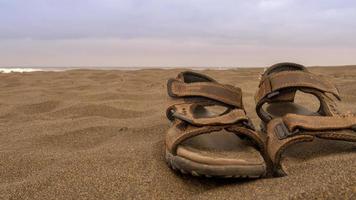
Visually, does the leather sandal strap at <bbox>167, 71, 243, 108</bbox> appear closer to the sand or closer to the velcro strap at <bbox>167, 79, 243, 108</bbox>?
the velcro strap at <bbox>167, 79, 243, 108</bbox>

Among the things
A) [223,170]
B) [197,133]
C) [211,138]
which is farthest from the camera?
[211,138]

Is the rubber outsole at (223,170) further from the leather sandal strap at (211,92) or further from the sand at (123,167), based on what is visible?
the leather sandal strap at (211,92)

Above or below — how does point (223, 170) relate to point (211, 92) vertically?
below

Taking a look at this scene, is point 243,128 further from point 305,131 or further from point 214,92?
point 214,92

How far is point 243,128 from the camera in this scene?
1.55m

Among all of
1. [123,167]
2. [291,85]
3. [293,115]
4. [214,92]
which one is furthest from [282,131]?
[123,167]

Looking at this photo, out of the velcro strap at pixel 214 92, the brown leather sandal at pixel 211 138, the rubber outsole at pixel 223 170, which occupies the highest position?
the velcro strap at pixel 214 92

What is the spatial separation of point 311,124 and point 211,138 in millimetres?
416

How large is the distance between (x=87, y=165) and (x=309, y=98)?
2.64m

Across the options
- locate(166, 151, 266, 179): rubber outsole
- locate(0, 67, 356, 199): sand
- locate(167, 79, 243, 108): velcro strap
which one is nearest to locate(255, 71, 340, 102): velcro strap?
locate(167, 79, 243, 108): velcro strap

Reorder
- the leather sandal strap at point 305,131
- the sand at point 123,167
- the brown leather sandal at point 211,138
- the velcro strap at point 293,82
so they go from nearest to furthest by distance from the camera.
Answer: the sand at point 123,167 < the brown leather sandal at point 211,138 < the leather sandal strap at point 305,131 < the velcro strap at point 293,82

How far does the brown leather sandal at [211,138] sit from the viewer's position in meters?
1.36

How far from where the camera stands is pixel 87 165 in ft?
5.25

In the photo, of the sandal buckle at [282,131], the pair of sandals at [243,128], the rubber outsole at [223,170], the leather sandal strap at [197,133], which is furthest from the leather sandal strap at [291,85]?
the rubber outsole at [223,170]
